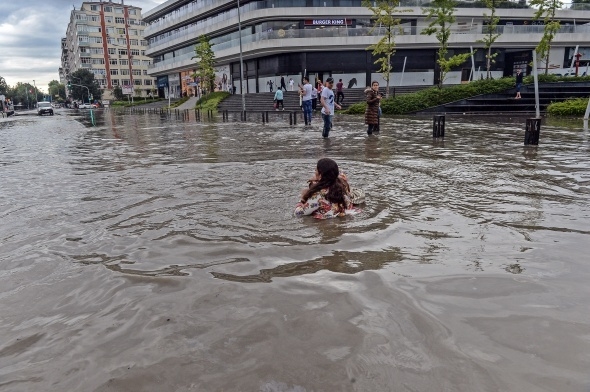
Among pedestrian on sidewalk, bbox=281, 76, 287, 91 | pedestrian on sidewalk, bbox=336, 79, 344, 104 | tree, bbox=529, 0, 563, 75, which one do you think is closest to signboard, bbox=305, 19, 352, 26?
pedestrian on sidewalk, bbox=281, 76, 287, 91

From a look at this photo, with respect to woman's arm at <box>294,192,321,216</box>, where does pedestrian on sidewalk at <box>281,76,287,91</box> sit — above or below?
above

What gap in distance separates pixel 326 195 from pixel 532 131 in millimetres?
8374

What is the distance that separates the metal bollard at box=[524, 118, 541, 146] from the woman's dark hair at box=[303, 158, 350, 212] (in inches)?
316

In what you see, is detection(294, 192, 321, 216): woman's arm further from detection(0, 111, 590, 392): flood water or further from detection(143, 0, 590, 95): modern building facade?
detection(143, 0, 590, 95): modern building facade

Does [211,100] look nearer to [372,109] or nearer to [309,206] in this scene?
[372,109]

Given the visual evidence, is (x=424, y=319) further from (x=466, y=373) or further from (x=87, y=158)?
(x=87, y=158)

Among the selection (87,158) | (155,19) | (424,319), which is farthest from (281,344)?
(155,19)

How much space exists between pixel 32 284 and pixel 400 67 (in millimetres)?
46904

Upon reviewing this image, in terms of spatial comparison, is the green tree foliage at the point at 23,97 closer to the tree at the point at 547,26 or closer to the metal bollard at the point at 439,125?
the tree at the point at 547,26

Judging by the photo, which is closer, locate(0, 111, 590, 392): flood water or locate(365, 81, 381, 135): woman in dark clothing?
locate(0, 111, 590, 392): flood water

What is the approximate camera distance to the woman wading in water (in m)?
5.49

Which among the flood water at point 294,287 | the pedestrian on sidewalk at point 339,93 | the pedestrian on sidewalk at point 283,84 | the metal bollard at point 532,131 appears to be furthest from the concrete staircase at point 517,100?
the pedestrian on sidewalk at point 283,84

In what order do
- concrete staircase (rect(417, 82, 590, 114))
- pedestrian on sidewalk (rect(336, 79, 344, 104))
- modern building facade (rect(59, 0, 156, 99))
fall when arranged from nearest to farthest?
concrete staircase (rect(417, 82, 590, 114))
pedestrian on sidewalk (rect(336, 79, 344, 104))
modern building facade (rect(59, 0, 156, 99))

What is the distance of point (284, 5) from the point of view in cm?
4594
